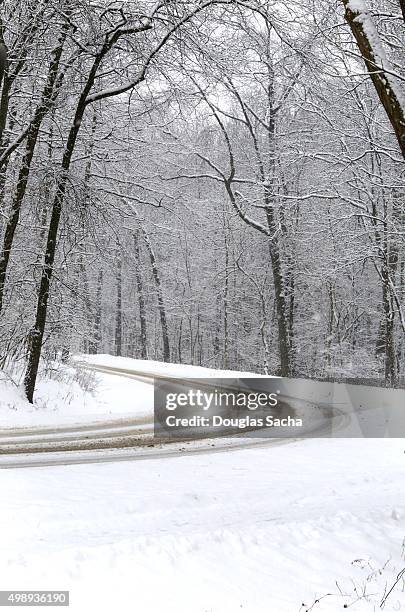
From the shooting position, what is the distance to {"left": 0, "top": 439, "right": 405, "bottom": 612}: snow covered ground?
4.42m

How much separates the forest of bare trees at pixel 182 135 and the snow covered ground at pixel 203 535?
436cm

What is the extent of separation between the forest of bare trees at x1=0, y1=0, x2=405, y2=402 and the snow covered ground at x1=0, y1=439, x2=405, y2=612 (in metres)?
4.36

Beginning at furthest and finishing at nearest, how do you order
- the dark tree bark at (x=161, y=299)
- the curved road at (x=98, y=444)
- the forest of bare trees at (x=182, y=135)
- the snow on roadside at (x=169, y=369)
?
the dark tree bark at (x=161, y=299)
the snow on roadside at (x=169, y=369)
the forest of bare trees at (x=182, y=135)
the curved road at (x=98, y=444)

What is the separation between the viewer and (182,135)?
811 inches

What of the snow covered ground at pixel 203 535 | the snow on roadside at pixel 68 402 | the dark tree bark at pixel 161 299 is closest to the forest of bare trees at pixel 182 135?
the snow on roadside at pixel 68 402

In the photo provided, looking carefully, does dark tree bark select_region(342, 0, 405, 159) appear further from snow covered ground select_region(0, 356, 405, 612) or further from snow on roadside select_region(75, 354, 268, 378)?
snow on roadside select_region(75, 354, 268, 378)

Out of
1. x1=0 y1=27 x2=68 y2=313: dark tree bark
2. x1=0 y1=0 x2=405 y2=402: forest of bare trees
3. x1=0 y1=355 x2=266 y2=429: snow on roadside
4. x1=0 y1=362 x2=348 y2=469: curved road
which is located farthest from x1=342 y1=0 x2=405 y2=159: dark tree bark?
x1=0 y1=355 x2=266 y2=429: snow on roadside

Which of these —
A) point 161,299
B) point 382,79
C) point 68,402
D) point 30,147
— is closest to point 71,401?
point 68,402

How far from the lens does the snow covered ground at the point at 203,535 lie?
4.42 meters

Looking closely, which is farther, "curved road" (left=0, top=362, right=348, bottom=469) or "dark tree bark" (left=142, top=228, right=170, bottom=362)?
"dark tree bark" (left=142, top=228, right=170, bottom=362)

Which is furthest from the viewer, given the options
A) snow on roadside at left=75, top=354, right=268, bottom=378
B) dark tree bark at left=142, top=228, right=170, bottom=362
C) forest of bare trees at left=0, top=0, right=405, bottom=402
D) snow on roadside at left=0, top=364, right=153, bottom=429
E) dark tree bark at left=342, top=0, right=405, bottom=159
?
dark tree bark at left=142, top=228, right=170, bottom=362

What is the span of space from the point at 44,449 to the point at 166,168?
16660 mm

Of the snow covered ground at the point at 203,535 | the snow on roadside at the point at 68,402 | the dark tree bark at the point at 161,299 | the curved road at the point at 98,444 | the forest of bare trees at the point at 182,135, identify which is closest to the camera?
the snow covered ground at the point at 203,535

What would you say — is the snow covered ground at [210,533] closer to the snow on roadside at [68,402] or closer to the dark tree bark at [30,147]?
the snow on roadside at [68,402]
